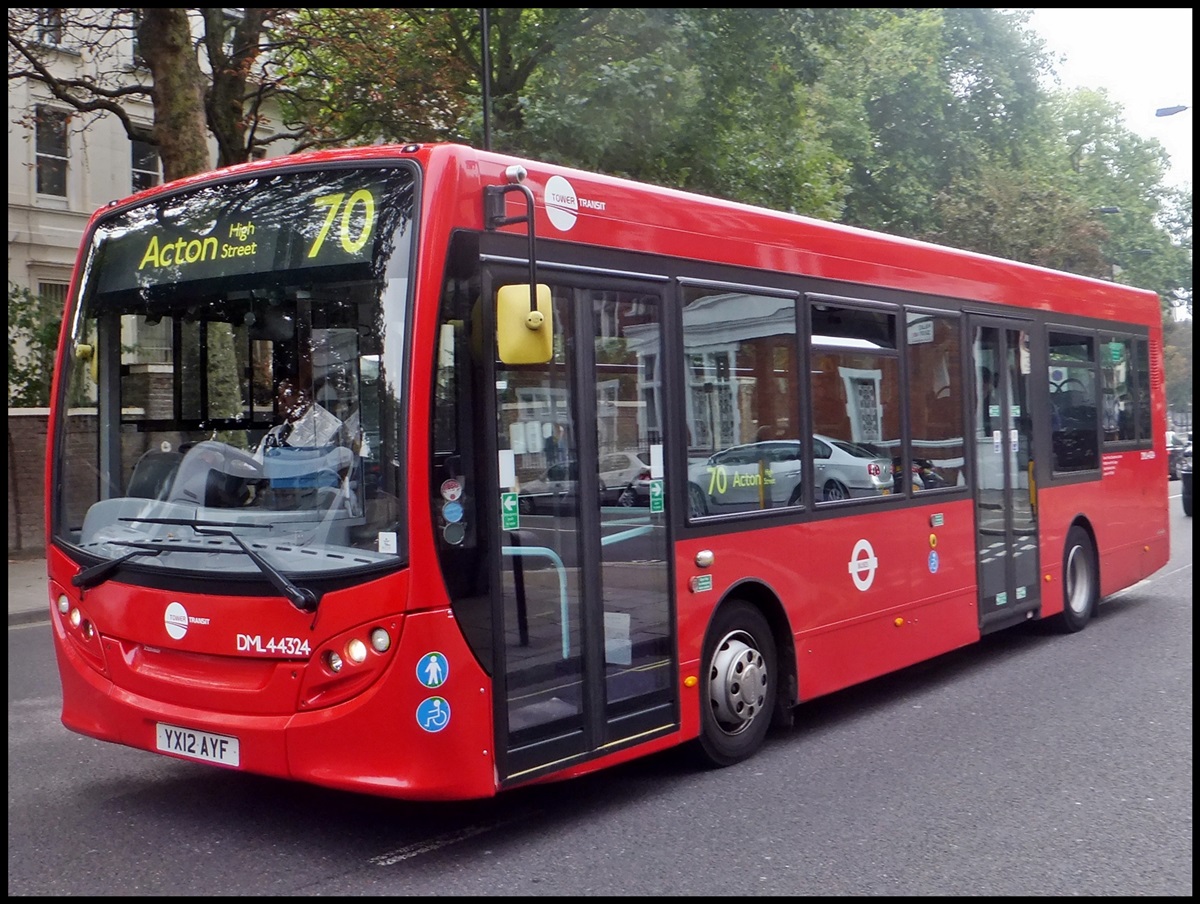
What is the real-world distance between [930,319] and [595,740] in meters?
4.19

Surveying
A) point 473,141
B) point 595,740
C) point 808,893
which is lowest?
point 808,893

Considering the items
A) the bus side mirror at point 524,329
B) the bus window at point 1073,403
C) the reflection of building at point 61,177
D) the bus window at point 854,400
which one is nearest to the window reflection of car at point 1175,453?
the reflection of building at point 61,177

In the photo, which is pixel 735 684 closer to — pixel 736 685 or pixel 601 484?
pixel 736 685

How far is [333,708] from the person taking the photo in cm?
487

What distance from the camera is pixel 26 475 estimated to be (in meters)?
17.8

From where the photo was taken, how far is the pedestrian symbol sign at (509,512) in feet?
17.0

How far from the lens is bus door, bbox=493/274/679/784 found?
5215 millimetres

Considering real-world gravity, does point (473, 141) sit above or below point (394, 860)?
above

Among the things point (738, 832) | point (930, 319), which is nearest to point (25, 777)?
point (738, 832)

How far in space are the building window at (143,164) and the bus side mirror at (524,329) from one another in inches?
947

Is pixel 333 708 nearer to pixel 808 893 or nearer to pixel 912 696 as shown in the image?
pixel 808 893

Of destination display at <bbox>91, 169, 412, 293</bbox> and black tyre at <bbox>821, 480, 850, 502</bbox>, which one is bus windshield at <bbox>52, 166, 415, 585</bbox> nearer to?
destination display at <bbox>91, 169, 412, 293</bbox>

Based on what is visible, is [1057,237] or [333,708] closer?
[333,708]

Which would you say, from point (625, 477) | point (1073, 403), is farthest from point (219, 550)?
point (1073, 403)
